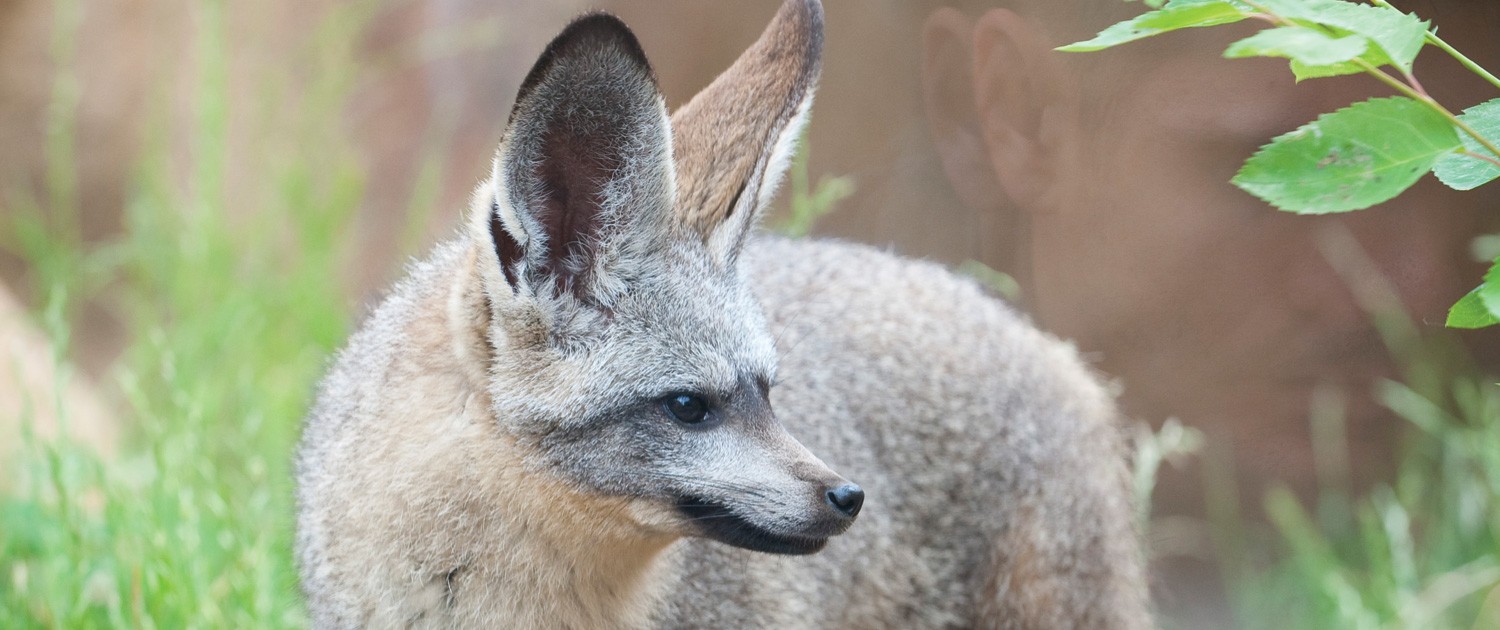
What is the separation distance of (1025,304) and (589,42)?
366cm

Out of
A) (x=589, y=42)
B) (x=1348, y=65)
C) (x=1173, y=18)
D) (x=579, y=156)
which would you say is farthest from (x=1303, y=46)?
(x=579, y=156)

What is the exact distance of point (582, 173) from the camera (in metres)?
2.96

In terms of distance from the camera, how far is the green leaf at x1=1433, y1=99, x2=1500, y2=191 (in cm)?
192

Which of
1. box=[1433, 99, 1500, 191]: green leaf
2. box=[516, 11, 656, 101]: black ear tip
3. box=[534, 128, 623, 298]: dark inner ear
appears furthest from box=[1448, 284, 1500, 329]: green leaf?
box=[534, 128, 623, 298]: dark inner ear

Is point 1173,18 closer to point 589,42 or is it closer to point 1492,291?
point 1492,291

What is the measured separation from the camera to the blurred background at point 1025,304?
4562 mm

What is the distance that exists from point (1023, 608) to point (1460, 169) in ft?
8.20

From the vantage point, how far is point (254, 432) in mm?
4973

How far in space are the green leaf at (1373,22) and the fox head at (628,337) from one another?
1.39 metres

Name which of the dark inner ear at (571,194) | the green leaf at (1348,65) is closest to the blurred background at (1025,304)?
the dark inner ear at (571,194)

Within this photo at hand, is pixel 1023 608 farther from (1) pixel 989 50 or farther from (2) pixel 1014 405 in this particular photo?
(1) pixel 989 50

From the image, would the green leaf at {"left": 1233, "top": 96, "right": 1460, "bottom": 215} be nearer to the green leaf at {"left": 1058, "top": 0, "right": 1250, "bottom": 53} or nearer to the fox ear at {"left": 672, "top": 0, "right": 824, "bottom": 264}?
the green leaf at {"left": 1058, "top": 0, "right": 1250, "bottom": 53}

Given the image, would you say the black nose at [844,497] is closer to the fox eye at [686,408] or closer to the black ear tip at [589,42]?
the fox eye at [686,408]

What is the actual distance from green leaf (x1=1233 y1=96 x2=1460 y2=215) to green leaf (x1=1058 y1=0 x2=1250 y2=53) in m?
0.18
